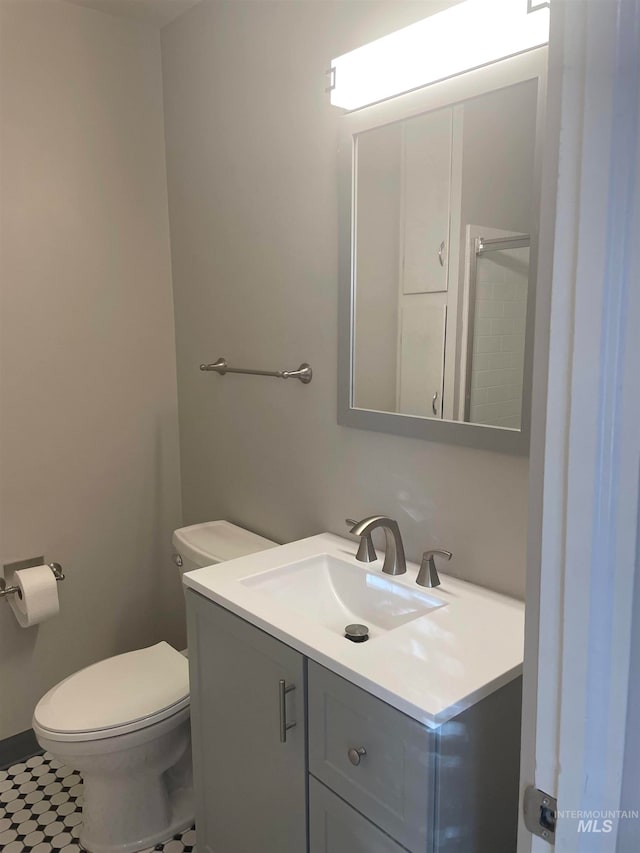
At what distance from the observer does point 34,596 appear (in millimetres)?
2023

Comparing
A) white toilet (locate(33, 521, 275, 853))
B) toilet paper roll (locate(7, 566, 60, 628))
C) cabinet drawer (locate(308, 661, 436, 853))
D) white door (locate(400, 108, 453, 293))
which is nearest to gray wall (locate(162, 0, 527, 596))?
white door (locate(400, 108, 453, 293))

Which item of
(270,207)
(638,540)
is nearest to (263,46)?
(270,207)

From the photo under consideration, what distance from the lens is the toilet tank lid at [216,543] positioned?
1.93m

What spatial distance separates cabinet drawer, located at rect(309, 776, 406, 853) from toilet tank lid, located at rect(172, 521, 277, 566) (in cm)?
79

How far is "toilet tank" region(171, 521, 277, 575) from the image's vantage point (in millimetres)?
1929

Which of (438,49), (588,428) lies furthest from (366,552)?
(438,49)

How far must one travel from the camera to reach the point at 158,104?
2.28m

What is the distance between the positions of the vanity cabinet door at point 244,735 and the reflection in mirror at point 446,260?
653mm

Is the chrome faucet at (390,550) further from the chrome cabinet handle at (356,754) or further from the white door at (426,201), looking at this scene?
the white door at (426,201)

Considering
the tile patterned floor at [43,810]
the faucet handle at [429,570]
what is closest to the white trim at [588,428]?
the faucet handle at [429,570]

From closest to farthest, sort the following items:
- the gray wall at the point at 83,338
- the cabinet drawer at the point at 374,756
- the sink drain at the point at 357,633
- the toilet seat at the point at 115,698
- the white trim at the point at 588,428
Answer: the white trim at the point at 588,428 → the cabinet drawer at the point at 374,756 → the sink drain at the point at 357,633 → the toilet seat at the point at 115,698 → the gray wall at the point at 83,338

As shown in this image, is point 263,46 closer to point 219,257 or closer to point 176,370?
point 219,257

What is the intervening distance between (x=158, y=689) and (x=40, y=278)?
1340 mm

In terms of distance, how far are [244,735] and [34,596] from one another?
98 centimetres
